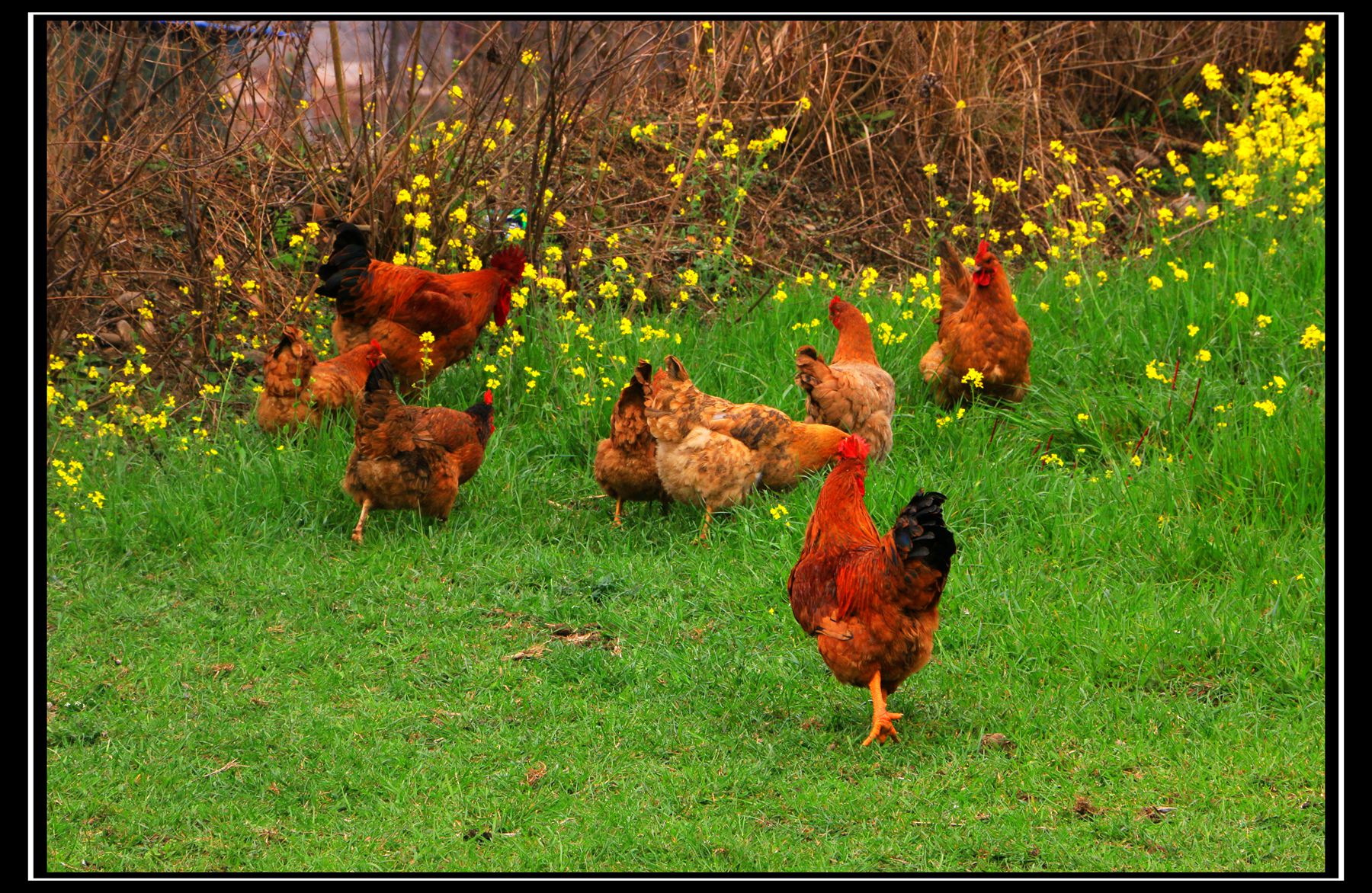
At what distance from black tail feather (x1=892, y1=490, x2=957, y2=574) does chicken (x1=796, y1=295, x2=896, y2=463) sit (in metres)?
2.57

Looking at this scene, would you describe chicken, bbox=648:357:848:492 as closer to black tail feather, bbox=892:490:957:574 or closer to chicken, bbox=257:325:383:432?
chicken, bbox=257:325:383:432

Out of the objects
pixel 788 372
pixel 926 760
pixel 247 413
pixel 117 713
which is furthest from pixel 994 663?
pixel 247 413

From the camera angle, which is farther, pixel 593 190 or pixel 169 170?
pixel 593 190

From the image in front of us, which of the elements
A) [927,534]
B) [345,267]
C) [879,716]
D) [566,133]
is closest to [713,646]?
[879,716]

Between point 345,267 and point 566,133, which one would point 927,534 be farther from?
point 566,133

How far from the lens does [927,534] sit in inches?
174

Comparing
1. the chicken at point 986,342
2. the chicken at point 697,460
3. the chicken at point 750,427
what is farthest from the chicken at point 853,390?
the chicken at point 697,460

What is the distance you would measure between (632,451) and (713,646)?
1.38m

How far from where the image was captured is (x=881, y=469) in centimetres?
711

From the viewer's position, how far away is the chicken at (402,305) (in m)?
7.68

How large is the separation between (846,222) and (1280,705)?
652 centimetres

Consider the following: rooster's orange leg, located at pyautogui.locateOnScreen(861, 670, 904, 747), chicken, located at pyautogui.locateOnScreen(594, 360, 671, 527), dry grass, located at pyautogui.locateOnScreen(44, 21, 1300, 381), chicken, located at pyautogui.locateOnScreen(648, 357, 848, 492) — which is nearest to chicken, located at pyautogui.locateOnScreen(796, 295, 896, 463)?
chicken, located at pyautogui.locateOnScreen(648, 357, 848, 492)

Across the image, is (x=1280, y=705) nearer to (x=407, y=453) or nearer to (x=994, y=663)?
(x=994, y=663)

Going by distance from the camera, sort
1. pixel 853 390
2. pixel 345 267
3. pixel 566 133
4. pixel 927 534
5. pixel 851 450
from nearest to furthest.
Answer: pixel 927 534
pixel 851 450
pixel 853 390
pixel 345 267
pixel 566 133
